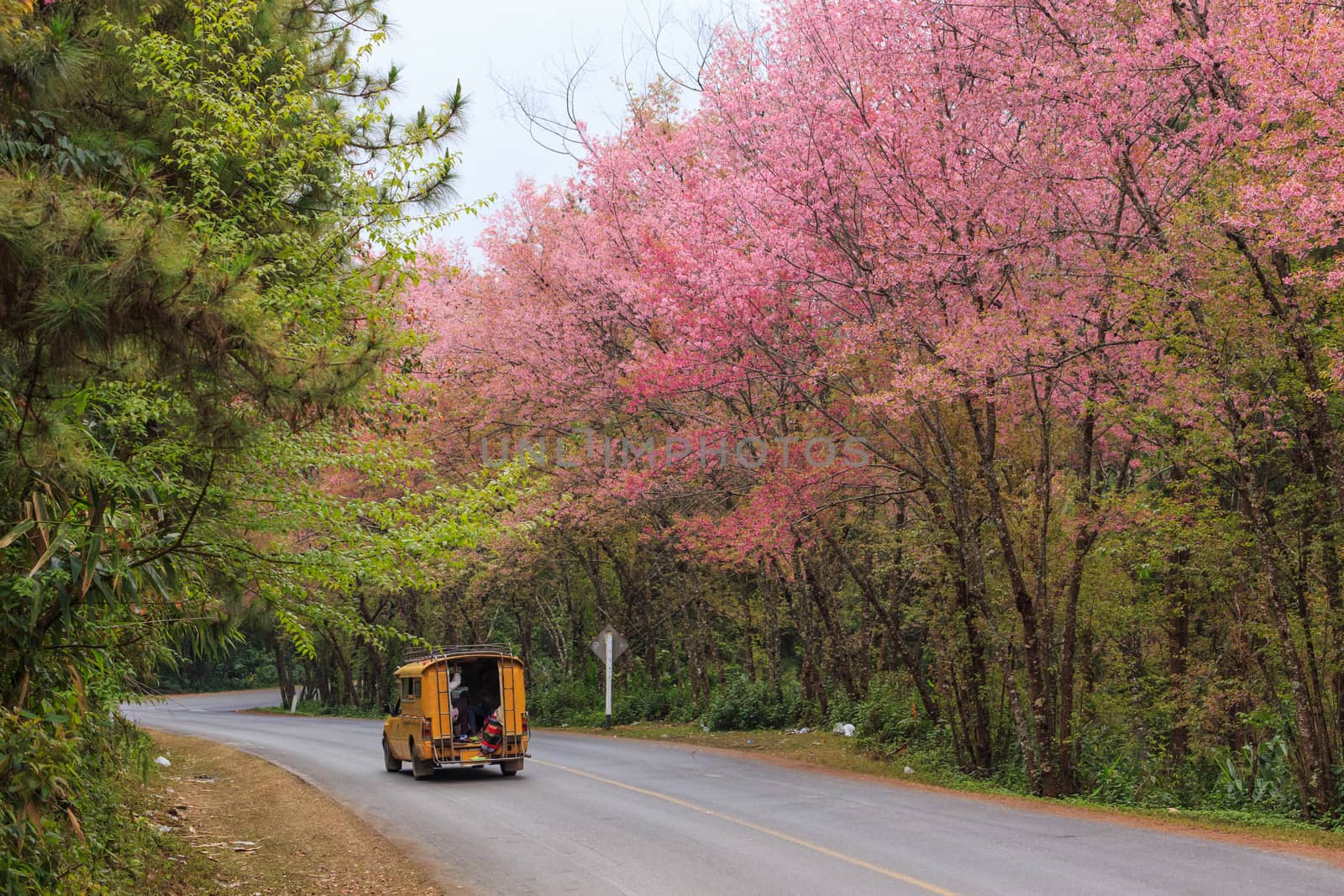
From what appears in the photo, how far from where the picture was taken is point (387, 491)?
3127 cm

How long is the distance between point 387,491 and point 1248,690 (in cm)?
2392

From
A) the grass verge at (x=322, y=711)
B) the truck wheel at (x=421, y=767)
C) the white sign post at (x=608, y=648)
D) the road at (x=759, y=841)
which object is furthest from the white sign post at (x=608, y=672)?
the grass verge at (x=322, y=711)

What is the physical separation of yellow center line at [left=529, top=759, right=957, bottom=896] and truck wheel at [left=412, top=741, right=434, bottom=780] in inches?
96.4

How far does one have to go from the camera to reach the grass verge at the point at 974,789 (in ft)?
35.0

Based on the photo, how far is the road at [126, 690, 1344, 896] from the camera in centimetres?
866

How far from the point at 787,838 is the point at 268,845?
5.72 meters

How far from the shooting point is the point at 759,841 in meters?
10.7

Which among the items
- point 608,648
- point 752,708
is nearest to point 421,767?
point 752,708

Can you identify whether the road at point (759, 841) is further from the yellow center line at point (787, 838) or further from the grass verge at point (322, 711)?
the grass verge at point (322, 711)

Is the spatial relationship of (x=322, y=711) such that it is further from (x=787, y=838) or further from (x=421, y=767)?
(x=787, y=838)

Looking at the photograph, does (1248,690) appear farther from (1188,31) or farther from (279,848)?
(279,848)

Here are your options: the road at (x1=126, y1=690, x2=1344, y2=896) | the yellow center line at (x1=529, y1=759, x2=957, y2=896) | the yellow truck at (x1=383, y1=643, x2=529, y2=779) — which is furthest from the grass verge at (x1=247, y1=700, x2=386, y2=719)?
the yellow center line at (x1=529, y1=759, x2=957, y2=896)

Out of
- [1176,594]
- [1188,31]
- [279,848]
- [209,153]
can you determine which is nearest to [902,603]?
[1176,594]

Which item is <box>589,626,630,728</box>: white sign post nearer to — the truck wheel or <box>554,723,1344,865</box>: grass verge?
<box>554,723,1344,865</box>: grass verge
